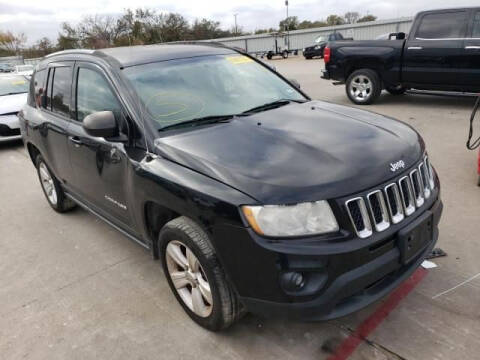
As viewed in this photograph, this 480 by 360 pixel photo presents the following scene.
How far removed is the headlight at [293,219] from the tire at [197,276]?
16.4 inches

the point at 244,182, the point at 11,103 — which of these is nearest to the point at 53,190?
the point at 244,182

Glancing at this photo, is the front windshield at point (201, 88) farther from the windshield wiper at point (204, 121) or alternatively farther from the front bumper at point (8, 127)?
the front bumper at point (8, 127)

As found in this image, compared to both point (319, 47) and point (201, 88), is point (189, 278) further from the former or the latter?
point (319, 47)

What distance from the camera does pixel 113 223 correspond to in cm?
356

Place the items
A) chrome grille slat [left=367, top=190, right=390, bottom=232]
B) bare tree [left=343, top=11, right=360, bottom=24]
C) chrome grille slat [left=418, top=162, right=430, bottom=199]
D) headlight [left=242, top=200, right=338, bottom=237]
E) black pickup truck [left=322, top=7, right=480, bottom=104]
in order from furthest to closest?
bare tree [left=343, top=11, right=360, bottom=24], black pickup truck [left=322, top=7, right=480, bottom=104], chrome grille slat [left=418, top=162, right=430, bottom=199], chrome grille slat [left=367, top=190, right=390, bottom=232], headlight [left=242, top=200, right=338, bottom=237]

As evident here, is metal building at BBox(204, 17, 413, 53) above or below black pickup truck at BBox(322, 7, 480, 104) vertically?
above

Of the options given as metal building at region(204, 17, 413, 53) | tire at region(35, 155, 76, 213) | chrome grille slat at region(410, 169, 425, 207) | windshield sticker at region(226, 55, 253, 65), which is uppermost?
metal building at region(204, 17, 413, 53)

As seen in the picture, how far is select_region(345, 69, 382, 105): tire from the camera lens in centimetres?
900

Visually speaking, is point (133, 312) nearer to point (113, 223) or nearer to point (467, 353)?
point (113, 223)

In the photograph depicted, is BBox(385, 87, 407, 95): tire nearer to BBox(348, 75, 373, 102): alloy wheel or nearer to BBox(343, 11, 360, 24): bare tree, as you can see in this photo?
BBox(348, 75, 373, 102): alloy wheel

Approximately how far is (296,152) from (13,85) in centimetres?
990

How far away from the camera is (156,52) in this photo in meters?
3.48

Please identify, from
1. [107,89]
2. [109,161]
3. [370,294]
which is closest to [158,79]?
[107,89]

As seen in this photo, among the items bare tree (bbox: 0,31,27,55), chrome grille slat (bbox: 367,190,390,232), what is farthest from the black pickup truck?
bare tree (bbox: 0,31,27,55)
